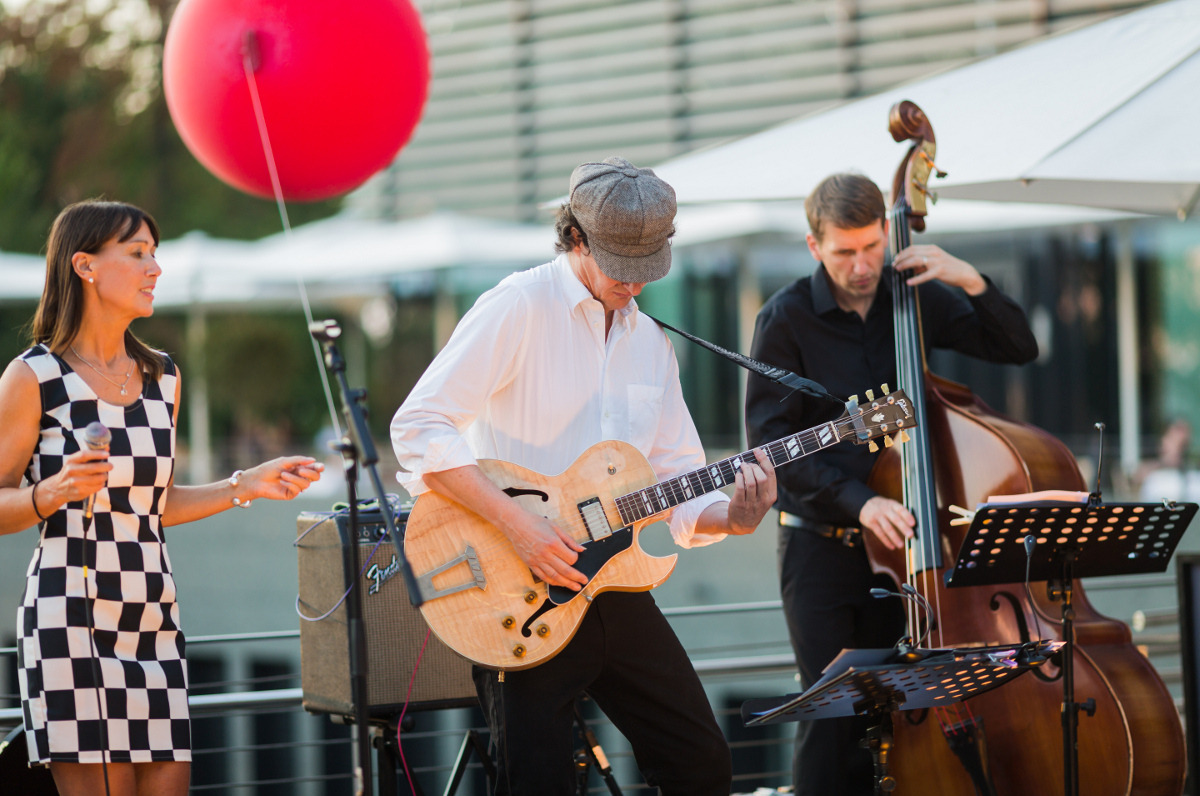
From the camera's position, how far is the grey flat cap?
2.93 m

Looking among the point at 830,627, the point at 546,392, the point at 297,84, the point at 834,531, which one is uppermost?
the point at 297,84

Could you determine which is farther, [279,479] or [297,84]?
[297,84]

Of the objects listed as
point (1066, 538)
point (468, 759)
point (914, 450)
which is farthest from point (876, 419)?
point (468, 759)

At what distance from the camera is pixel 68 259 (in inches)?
115

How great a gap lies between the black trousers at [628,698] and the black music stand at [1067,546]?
0.73 m

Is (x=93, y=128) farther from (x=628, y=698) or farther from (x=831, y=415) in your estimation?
(x=628, y=698)

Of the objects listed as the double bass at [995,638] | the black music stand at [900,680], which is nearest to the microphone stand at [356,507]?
the black music stand at [900,680]

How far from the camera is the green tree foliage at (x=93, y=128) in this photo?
14570mm

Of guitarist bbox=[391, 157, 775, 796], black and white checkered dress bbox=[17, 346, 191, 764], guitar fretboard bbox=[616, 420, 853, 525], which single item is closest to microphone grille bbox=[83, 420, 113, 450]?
black and white checkered dress bbox=[17, 346, 191, 764]

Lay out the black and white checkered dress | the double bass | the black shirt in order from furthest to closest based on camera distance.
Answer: the black shirt → the double bass → the black and white checkered dress

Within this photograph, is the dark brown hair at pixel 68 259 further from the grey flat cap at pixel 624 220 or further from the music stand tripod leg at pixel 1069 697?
the music stand tripod leg at pixel 1069 697

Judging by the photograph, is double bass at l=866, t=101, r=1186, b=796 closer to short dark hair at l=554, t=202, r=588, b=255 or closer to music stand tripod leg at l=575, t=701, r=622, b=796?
music stand tripod leg at l=575, t=701, r=622, b=796

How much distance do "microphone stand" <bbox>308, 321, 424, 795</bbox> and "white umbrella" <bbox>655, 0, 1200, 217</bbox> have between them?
196 centimetres

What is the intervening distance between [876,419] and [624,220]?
0.81 metres
